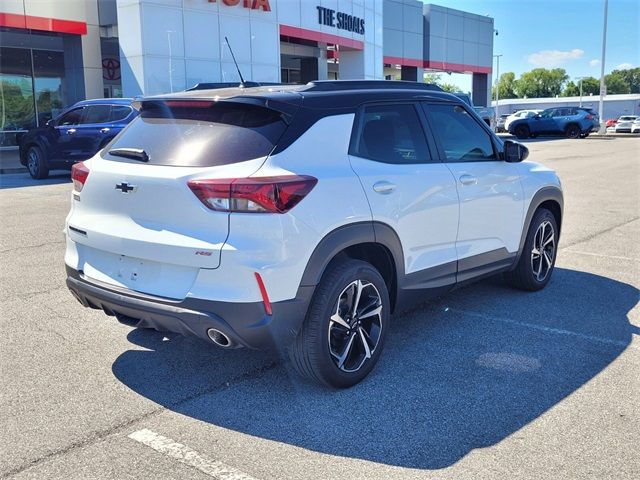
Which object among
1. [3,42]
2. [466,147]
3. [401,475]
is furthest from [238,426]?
[3,42]

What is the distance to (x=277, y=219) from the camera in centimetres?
345

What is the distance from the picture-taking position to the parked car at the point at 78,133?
14414mm

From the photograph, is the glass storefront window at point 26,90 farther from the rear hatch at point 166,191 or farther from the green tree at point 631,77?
the green tree at point 631,77

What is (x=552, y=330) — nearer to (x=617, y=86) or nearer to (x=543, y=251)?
(x=543, y=251)

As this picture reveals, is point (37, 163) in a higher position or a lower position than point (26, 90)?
lower

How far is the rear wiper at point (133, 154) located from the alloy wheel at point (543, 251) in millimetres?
3625

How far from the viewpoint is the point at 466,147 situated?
516 cm

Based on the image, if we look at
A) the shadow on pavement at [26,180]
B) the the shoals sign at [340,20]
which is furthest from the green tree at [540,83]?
the shadow on pavement at [26,180]

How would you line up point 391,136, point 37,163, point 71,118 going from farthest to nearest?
point 37,163, point 71,118, point 391,136

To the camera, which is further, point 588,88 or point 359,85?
point 588,88

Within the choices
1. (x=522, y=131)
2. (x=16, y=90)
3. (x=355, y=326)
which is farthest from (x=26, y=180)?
(x=522, y=131)

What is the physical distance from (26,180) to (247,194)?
13.9 meters

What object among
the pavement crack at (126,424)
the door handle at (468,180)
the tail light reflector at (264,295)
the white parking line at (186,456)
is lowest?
the white parking line at (186,456)

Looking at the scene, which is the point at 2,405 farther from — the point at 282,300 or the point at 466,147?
the point at 466,147
